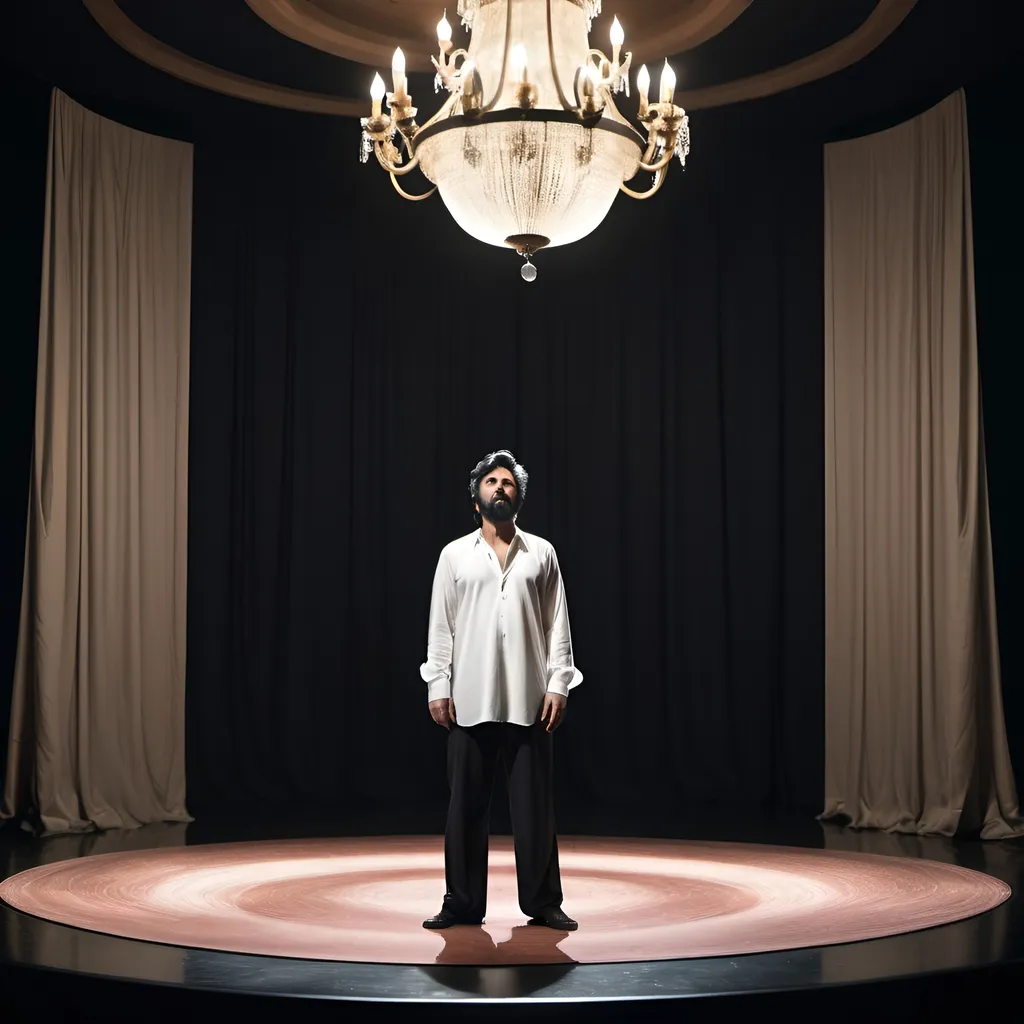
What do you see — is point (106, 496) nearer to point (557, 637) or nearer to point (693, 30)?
point (557, 637)

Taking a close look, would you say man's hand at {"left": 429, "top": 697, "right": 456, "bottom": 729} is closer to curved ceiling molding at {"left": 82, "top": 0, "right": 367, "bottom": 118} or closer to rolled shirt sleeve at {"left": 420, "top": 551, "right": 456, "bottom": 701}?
rolled shirt sleeve at {"left": 420, "top": 551, "right": 456, "bottom": 701}

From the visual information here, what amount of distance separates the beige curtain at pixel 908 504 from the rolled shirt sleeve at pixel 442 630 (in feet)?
10.3

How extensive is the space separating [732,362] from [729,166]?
114 centimetres

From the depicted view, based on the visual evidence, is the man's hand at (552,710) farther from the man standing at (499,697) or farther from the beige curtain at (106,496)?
the beige curtain at (106,496)

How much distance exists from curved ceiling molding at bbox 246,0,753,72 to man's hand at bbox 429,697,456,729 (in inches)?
136

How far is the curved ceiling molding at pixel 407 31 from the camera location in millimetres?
6199

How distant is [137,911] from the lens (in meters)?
4.43

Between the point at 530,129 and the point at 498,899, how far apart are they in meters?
2.54

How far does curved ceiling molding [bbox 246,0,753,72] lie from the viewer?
6199 millimetres

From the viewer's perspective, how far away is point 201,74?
6.91m

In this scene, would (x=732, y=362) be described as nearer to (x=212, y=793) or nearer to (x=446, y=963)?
(x=212, y=793)

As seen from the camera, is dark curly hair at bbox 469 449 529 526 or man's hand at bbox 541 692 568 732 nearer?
man's hand at bbox 541 692 568 732

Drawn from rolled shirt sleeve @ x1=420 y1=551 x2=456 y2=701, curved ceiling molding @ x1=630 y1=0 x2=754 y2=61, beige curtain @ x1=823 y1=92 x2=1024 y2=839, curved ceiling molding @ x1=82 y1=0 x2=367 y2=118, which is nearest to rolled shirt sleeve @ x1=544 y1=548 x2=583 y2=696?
rolled shirt sleeve @ x1=420 y1=551 x2=456 y2=701

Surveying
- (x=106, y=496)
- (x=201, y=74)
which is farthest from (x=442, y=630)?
(x=201, y=74)
